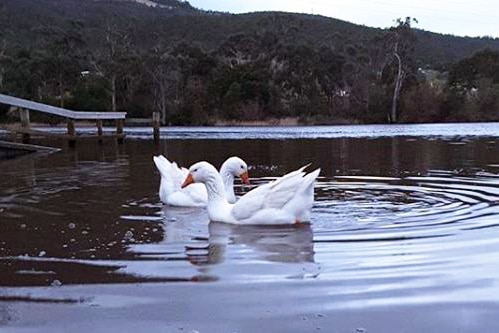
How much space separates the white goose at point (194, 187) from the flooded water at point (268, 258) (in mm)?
238

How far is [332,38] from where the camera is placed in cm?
8962

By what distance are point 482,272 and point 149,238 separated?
9.81ft

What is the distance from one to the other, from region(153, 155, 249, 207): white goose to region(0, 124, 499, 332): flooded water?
238 mm

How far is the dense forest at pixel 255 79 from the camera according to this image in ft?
218

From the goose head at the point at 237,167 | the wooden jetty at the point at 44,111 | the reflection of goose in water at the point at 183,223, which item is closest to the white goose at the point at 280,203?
the reflection of goose in water at the point at 183,223

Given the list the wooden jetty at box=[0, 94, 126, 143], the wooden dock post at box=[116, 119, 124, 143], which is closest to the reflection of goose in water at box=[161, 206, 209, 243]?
the wooden jetty at box=[0, 94, 126, 143]

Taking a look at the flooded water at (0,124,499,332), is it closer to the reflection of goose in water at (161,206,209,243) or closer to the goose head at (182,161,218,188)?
the reflection of goose in water at (161,206,209,243)

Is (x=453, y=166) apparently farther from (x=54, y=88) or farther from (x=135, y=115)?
(x=54, y=88)

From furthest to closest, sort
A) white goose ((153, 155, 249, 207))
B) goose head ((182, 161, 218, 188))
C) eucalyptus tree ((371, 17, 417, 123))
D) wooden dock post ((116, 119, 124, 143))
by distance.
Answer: eucalyptus tree ((371, 17, 417, 123))
wooden dock post ((116, 119, 124, 143))
white goose ((153, 155, 249, 207))
goose head ((182, 161, 218, 188))

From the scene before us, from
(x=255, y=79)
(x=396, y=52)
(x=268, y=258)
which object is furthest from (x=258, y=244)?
(x=396, y=52)

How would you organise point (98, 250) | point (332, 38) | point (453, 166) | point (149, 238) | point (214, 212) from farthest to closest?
1. point (332, 38)
2. point (453, 166)
3. point (214, 212)
4. point (149, 238)
5. point (98, 250)

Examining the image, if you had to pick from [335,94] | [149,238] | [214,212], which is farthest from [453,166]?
[335,94]

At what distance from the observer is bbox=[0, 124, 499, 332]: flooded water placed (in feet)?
14.4

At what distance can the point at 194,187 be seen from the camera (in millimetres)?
9633
